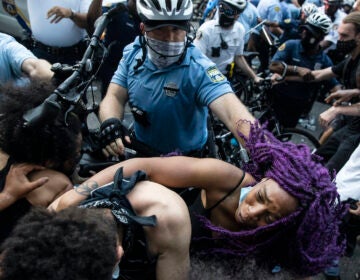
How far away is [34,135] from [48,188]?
0.24 metres

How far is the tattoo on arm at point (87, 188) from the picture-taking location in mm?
1463

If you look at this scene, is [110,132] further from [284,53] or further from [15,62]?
[284,53]

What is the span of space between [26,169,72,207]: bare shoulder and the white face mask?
103 cm

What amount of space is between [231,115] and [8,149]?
1196 millimetres

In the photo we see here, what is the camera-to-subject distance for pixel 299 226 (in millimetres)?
1603

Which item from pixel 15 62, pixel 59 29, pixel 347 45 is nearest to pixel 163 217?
pixel 15 62

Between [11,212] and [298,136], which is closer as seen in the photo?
[11,212]

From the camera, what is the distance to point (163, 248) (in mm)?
1355

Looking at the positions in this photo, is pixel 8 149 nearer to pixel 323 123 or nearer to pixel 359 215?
pixel 359 215

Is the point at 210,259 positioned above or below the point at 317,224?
below

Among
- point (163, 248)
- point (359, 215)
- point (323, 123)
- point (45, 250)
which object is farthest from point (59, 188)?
point (323, 123)

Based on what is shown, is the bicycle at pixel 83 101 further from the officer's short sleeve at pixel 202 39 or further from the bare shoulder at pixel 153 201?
the officer's short sleeve at pixel 202 39

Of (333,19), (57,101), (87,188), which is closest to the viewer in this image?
(87,188)

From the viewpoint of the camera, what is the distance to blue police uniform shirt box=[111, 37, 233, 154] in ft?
7.60
